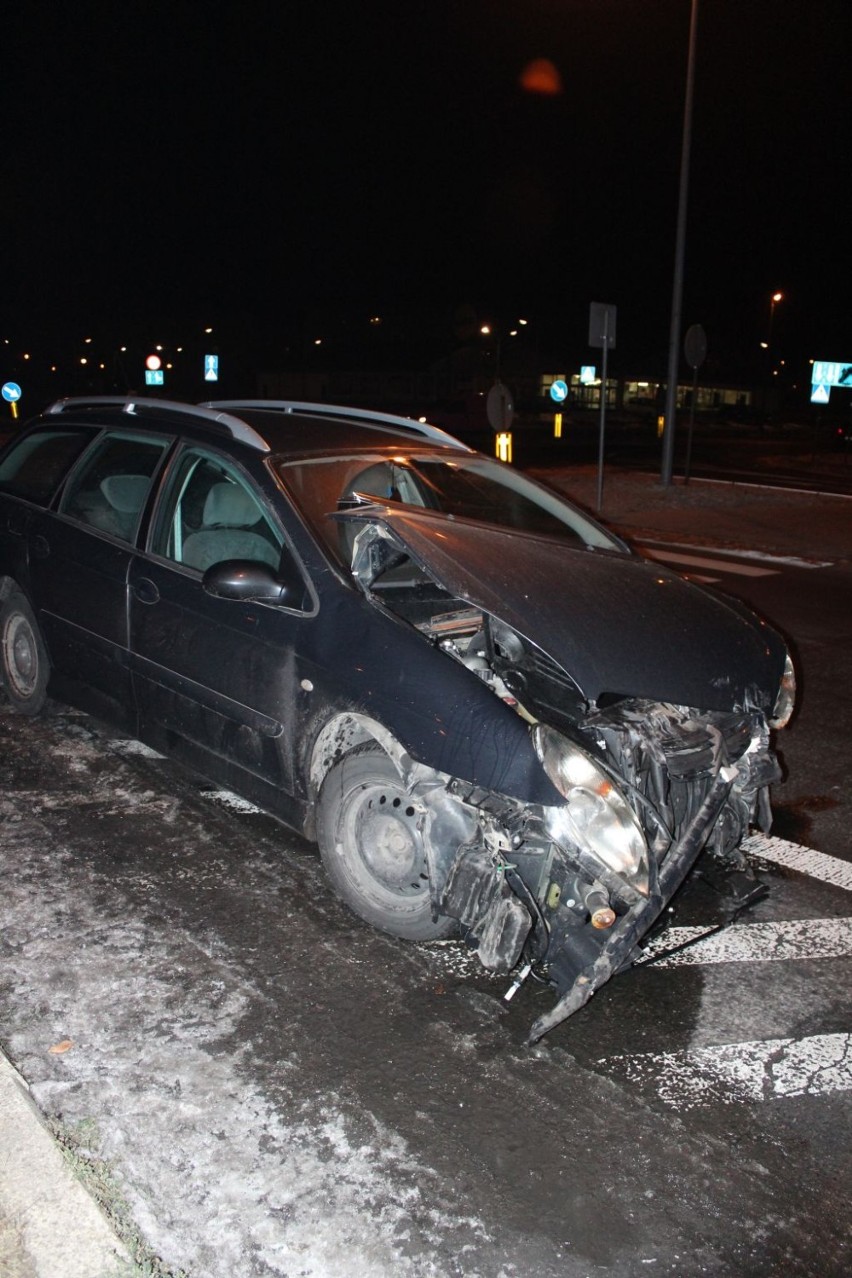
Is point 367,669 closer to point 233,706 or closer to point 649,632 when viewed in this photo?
point 233,706

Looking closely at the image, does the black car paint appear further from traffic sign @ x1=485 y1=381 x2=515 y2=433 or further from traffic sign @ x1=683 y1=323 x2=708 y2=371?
traffic sign @ x1=683 y1=323 x2=708 y2=371

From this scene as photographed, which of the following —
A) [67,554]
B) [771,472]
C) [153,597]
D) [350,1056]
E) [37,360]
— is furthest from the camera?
[37,360]

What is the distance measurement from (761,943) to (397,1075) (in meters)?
1.58

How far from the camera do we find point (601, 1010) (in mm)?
3494

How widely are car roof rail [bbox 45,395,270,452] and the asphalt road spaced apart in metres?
1.76

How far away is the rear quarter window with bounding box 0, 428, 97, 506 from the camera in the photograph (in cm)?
559

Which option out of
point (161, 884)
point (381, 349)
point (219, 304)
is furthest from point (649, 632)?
point (219, 304)

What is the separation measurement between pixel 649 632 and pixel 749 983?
1.28 metres

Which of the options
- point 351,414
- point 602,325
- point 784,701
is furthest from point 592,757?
point 602,325

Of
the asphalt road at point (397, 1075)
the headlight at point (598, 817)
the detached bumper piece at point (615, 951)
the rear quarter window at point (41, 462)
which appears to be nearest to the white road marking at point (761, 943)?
the asphalt road at point (397, 1075)

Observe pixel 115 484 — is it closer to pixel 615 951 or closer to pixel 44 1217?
pixel 615 951

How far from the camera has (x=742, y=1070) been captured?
3178 mm

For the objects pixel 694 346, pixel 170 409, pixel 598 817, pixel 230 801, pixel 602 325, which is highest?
pixel 694 346

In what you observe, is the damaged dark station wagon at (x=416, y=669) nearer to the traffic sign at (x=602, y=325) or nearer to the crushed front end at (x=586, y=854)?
the crushed front end at (x=586, y=854)
